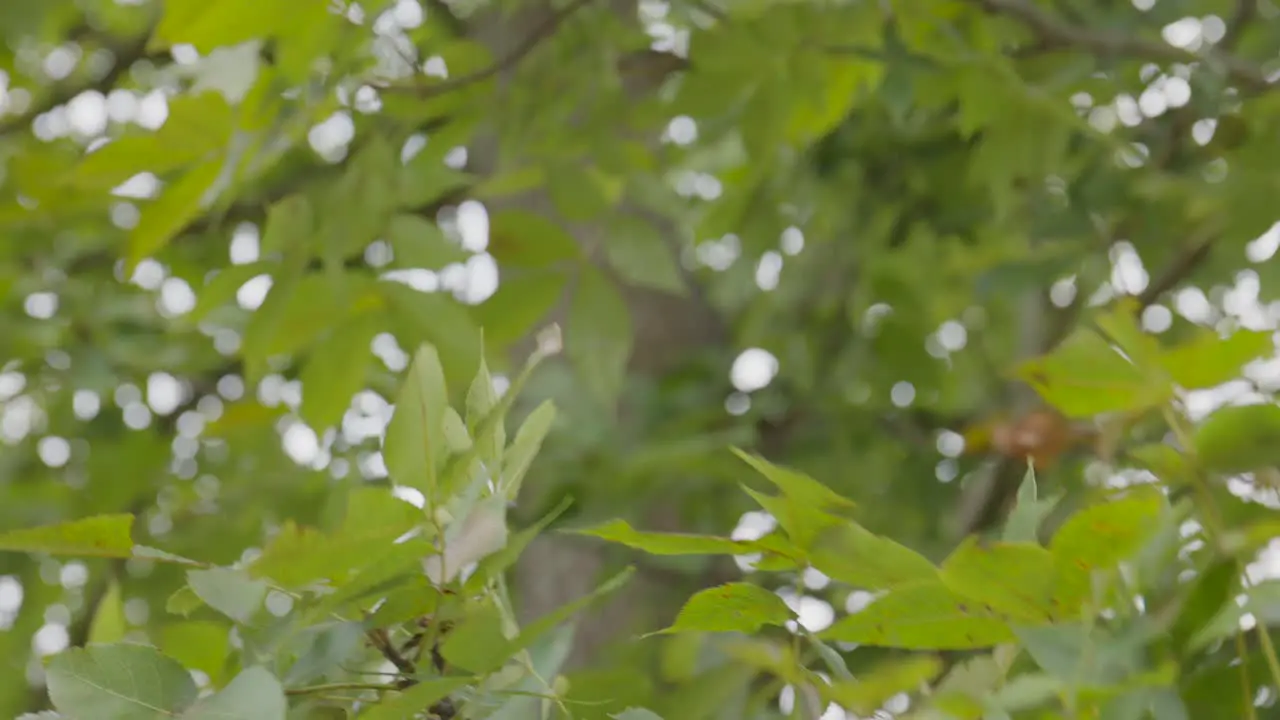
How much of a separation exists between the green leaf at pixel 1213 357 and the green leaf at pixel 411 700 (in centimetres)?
24

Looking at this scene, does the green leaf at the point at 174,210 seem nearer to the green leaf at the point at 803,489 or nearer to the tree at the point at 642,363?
the tree at the point at 642,363

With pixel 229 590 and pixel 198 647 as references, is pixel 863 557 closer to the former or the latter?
pixel 229 590

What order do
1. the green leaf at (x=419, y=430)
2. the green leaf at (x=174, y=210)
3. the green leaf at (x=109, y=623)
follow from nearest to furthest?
the green leaf at (x=419, y=430) < the green leaf at (x=109, y=623) < the green leaf at (x=174, y=210)

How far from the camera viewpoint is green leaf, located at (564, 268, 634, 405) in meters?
0.86

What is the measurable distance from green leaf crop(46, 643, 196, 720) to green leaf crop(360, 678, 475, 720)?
6 cm

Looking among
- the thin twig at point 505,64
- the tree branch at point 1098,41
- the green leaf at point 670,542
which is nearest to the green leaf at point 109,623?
the green leaf at point 670,542

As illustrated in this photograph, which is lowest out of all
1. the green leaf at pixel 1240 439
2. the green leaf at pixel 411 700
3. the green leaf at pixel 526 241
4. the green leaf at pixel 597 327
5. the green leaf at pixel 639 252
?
the green leaf at pixel 597 327

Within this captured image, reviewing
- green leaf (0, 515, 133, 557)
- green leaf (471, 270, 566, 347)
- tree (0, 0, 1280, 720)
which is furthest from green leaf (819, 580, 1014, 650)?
green leaf (471, 270, 566, 347)

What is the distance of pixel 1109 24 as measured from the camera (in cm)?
92

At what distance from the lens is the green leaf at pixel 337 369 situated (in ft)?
2.48

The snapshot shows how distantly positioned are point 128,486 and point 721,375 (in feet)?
2.24

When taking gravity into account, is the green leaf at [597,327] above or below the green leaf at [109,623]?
below

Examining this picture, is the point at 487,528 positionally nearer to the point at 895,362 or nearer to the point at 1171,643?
the point at 1171,643

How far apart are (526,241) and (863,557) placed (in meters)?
0.54
